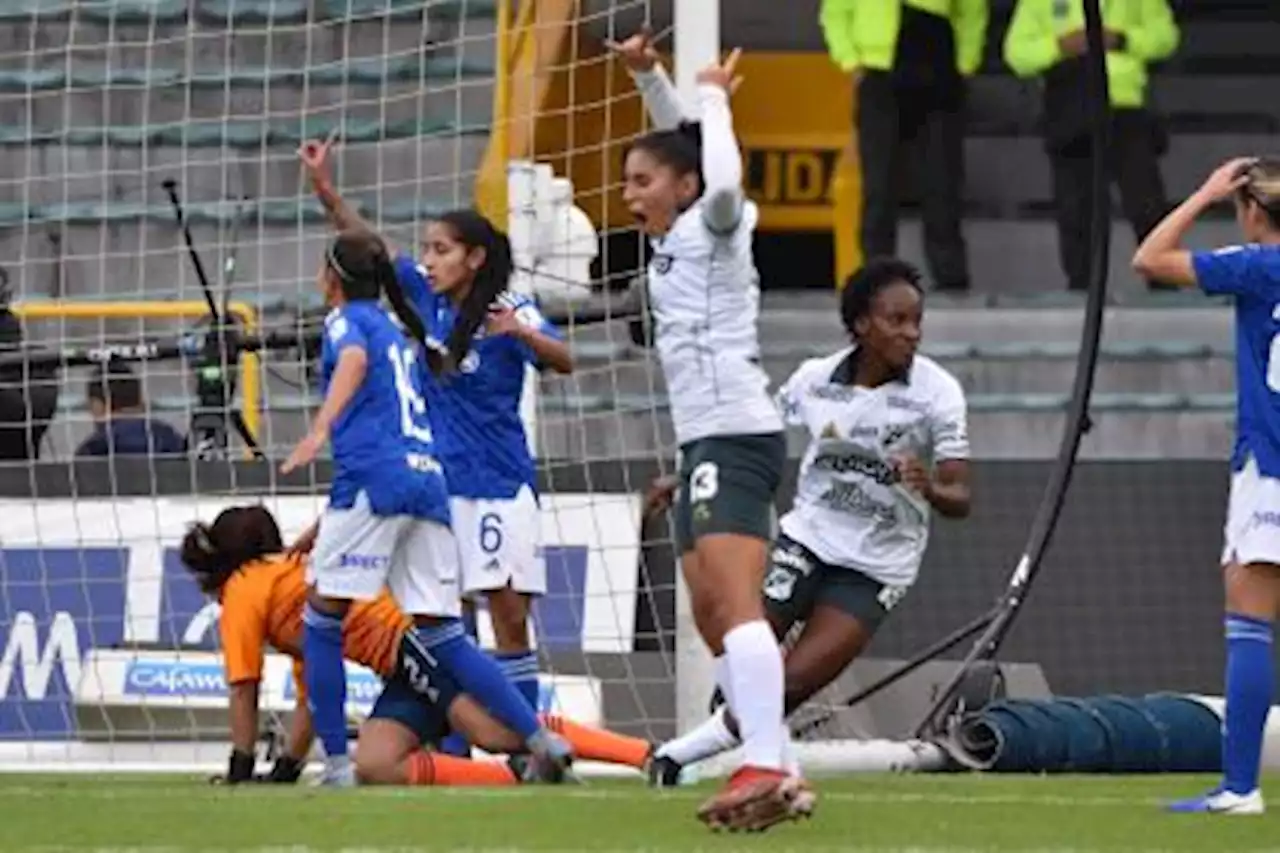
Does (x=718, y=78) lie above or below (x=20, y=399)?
above

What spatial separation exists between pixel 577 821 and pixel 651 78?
7.53 feet

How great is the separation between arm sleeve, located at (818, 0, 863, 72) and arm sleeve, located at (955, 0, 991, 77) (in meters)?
0.64

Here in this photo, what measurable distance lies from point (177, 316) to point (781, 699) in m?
7.37

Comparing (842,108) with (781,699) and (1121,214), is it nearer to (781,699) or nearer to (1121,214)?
(1121,214)

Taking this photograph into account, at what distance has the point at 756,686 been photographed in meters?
10.9

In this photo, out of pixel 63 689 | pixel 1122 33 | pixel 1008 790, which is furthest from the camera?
pixel 1122 33

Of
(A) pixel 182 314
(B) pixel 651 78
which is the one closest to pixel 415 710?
(B) pixel 651 78

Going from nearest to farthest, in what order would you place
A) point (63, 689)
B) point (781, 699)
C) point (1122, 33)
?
point (781, 699) → point (63, 689) → point (1122, 33)

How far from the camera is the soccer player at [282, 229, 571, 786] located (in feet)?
43.5

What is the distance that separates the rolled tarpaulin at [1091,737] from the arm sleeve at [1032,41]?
5624mm

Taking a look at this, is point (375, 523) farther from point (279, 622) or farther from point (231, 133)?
point (231, 133)

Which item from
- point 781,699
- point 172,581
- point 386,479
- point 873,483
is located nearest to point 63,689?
point 172,581

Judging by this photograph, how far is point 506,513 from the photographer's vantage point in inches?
550

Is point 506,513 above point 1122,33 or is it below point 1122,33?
below
